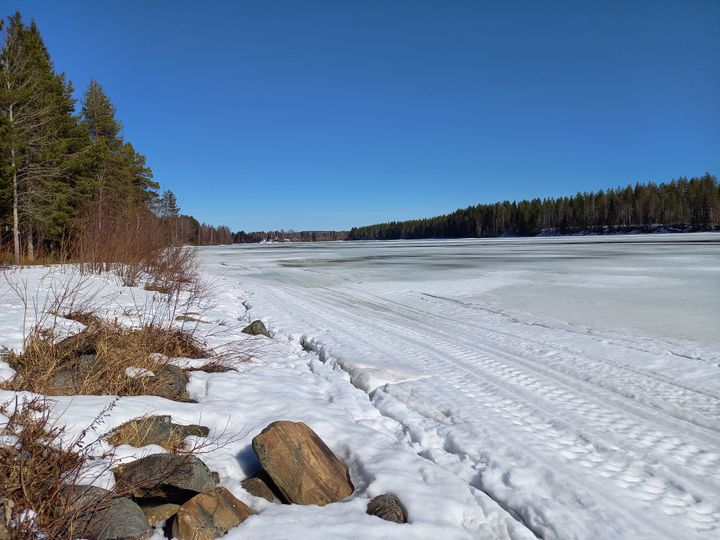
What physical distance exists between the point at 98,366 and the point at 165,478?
215cm

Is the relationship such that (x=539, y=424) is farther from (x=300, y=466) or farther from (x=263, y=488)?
(x=263, y=488)

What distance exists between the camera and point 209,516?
235 centimetres

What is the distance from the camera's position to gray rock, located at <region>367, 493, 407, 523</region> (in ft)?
8.42

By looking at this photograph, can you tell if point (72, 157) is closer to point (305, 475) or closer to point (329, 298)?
point (329, 298)

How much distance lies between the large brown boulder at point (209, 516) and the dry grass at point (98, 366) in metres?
1.86

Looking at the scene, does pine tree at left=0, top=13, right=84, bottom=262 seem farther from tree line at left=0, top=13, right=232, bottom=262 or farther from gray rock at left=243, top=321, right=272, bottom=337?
gray rock at left=243, top=321, right=272, bottom=337

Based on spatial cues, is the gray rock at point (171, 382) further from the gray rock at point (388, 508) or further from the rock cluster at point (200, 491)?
the gray rock at point (388, 508)

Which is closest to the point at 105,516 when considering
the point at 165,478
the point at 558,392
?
the point at 165,478

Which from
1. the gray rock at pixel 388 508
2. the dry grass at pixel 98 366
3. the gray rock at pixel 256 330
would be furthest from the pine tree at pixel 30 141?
the gray rock at pixel 388 508

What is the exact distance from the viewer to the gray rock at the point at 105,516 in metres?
2.06

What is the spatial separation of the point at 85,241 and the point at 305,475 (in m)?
12.0

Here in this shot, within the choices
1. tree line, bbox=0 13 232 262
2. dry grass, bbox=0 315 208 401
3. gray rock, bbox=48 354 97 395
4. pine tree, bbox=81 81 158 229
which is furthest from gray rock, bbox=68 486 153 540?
pine tree, bbox=81 81 158 229

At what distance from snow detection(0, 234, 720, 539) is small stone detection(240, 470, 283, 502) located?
92 mm

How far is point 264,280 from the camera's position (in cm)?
1711
